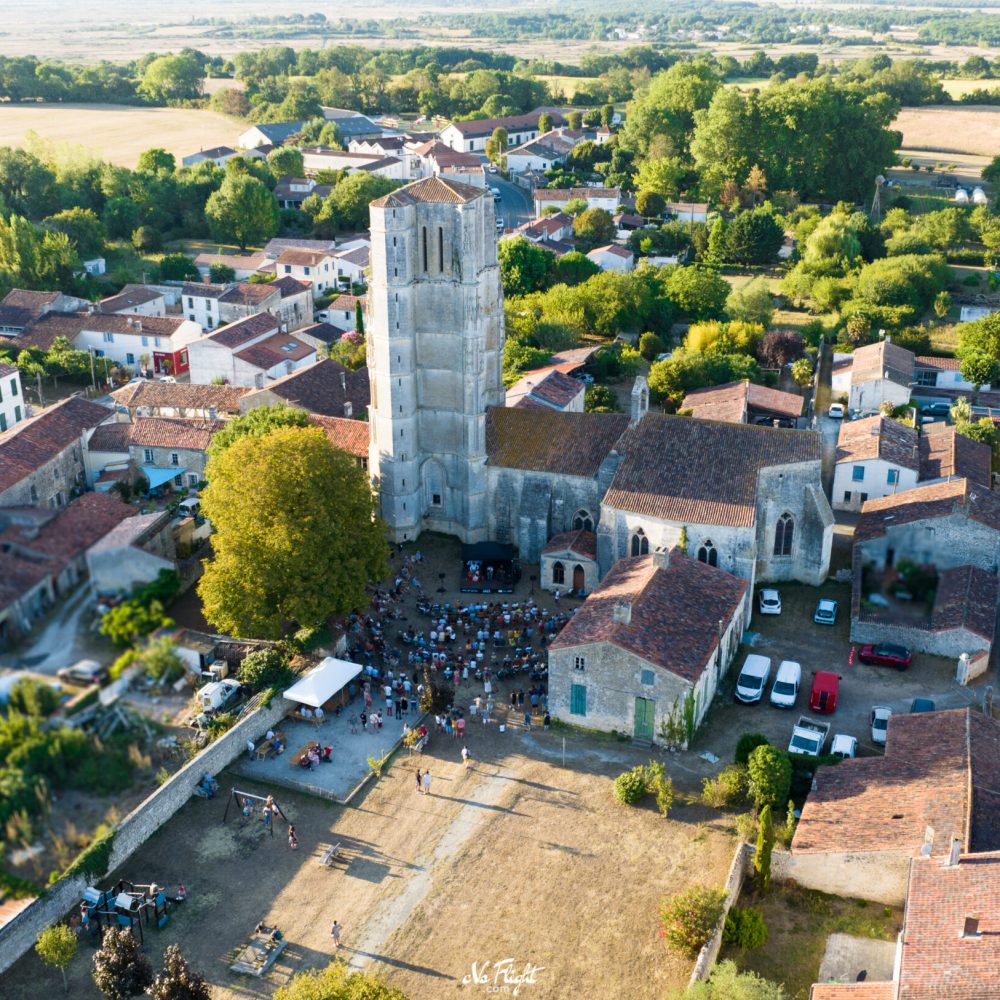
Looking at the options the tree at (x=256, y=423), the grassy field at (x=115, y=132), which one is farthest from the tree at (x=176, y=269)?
the grassy field at (x=115, y=132)

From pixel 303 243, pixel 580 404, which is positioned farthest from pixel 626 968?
pixel 303 243

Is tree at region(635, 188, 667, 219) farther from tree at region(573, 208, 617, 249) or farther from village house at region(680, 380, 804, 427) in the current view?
village house at region(680, 380, 804, 427)

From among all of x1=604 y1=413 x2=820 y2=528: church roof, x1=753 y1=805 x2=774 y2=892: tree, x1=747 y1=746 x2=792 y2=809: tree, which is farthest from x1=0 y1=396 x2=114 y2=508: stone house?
x1=753 y1=805 x2=774 y2=892: tree

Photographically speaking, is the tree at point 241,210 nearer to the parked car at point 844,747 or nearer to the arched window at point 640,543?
the arched window at point 640,543

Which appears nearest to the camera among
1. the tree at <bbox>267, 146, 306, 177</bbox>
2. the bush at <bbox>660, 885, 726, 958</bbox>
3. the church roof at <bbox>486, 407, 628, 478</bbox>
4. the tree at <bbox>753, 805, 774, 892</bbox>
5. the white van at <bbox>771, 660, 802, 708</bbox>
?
the bush at <bbox>660, 885, 726, 958</bbox>

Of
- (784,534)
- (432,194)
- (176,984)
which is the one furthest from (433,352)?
(176,984)

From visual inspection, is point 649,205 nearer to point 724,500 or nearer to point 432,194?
point 432,194
